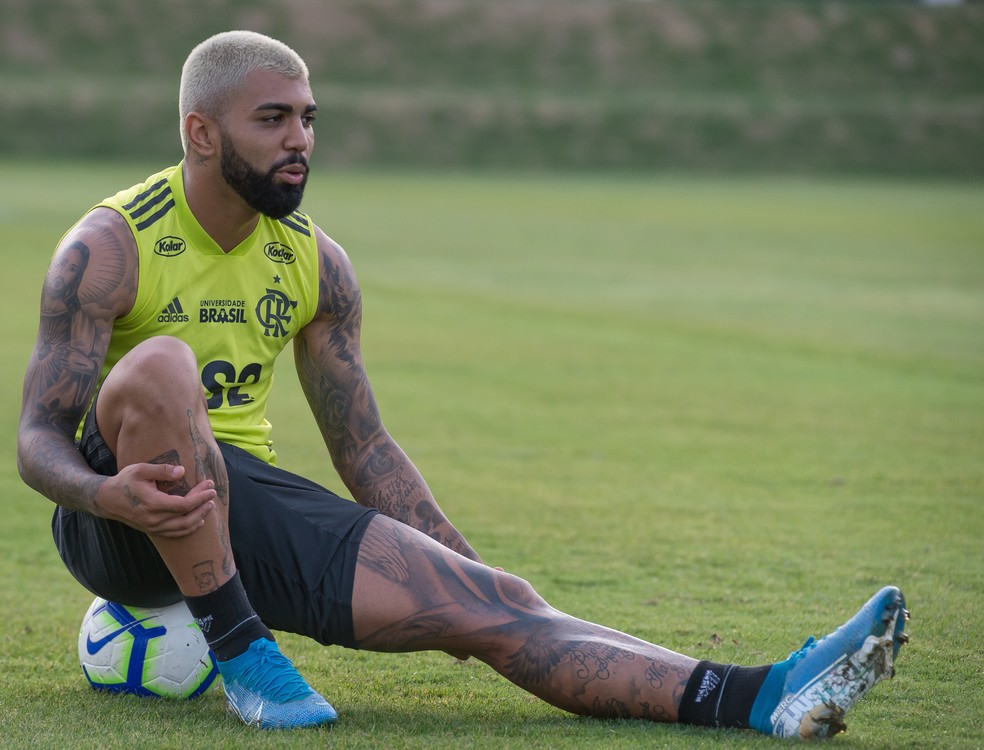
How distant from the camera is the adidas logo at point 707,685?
3.48m

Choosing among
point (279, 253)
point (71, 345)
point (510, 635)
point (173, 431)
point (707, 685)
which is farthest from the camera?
point (279, 253)

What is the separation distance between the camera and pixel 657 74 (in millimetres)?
70625

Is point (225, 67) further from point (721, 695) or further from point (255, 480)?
point (721, 695)

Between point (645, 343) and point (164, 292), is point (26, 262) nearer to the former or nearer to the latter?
point (645, 343)

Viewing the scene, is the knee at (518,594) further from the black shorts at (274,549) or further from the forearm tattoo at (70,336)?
the forearm tattoo at (70,336)

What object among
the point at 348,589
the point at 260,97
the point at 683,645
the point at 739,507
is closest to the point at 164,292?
the point at 260,97

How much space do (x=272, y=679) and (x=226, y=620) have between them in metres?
0.20

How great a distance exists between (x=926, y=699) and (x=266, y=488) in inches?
78.1

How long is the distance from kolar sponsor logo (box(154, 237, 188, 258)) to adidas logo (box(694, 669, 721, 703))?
1939mm

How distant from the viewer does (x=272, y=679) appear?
3.46m

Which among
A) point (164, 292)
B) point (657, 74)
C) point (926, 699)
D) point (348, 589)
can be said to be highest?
point (657, 74)

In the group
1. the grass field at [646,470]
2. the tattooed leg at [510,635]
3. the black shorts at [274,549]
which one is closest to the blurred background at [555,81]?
the grass field at [646,470]

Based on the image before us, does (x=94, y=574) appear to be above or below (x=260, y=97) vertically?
below

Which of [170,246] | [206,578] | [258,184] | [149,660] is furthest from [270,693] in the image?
[258,184]
